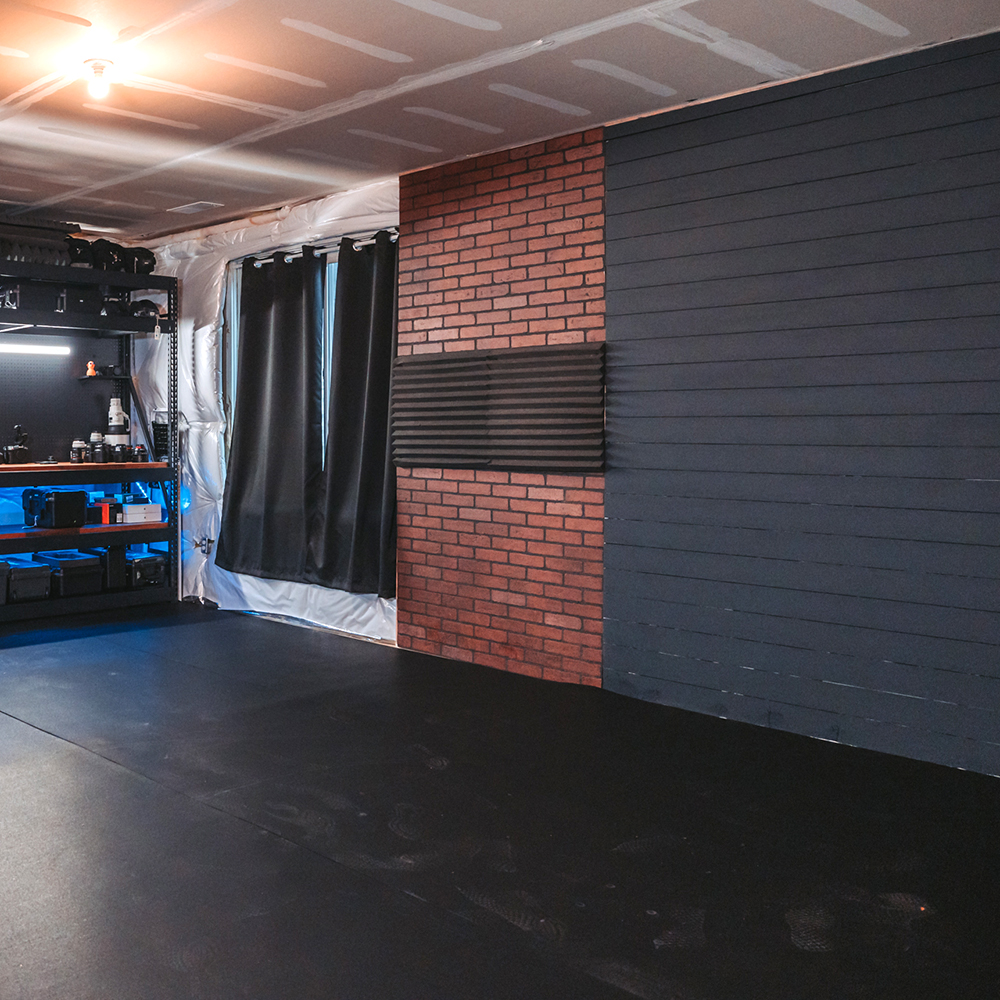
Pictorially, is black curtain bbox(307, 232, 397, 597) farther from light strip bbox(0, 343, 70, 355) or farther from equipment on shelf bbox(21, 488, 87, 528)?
light strip bbox(0, 343, 70, 355)

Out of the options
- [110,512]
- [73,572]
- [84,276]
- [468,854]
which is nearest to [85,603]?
[73,572]

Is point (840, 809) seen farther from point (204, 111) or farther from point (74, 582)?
point (74, 582)

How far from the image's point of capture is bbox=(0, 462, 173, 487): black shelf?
5.83m

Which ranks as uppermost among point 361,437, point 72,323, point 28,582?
point 72,323

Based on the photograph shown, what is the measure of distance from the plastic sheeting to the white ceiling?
905 millimetres

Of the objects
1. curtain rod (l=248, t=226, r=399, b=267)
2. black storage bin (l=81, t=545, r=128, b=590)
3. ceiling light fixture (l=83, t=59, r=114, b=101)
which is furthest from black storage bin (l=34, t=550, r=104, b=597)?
ceiling light fixture (l=83, t=59, r=114, b=101)

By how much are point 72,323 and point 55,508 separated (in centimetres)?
119

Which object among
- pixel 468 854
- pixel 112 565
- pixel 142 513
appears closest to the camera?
pixel 468 854

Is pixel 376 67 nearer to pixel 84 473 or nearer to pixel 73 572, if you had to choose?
pixel 84 473

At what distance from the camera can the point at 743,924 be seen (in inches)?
91.3

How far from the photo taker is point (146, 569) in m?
6.57

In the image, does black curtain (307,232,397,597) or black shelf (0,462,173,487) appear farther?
black shelf (0,462,173,487)

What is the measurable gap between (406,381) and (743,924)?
3418 mm

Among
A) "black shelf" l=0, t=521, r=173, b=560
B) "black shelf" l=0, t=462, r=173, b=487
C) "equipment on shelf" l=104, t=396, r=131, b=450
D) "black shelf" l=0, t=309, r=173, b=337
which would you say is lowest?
"black shelf" l=0, t=521, r=173, b=560
